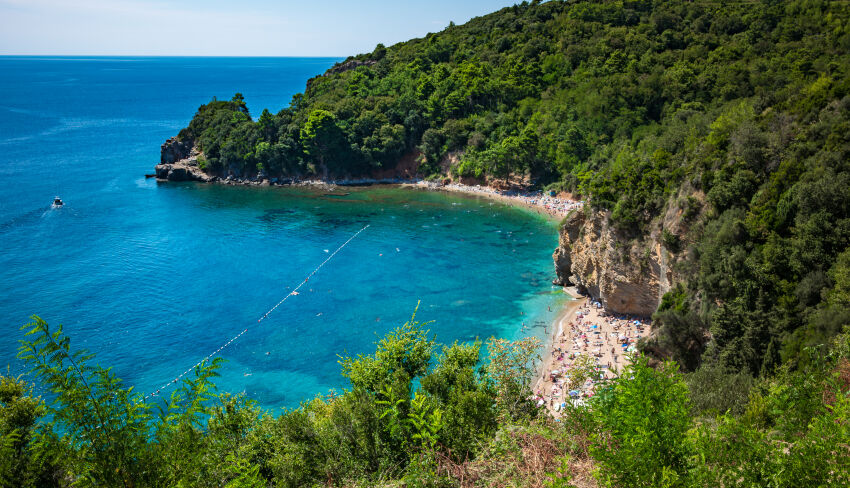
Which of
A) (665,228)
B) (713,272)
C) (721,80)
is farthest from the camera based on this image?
(721,80)

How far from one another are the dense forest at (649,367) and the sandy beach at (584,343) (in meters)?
3.17

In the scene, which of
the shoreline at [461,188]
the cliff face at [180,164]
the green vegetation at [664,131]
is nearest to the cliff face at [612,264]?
the green vegetation at [664,131]

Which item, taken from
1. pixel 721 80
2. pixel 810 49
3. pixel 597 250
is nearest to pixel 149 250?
pixel 597 250

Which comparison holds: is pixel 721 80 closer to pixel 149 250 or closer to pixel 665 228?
pixel 665 228

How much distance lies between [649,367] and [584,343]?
2047 centimetres

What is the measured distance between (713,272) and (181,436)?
79.6 feet

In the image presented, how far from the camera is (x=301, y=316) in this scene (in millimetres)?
39656

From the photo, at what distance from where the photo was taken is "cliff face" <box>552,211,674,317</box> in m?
32.4

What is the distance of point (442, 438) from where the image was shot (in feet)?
50.4

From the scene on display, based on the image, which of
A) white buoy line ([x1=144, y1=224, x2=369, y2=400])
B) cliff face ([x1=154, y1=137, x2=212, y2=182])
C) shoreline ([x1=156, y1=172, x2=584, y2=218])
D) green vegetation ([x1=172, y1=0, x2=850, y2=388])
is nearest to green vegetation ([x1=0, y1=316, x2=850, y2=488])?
green vegetation ([x1=172, y1=0, x2=850, y2=388])

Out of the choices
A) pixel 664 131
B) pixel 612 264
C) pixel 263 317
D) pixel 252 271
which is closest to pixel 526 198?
pixel 664 131

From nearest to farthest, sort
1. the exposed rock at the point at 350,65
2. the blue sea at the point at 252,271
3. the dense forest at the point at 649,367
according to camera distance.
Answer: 1. the dense forest at the point at 649,367
2. the blue sea at the point at 252,271
3. the exposed rock at the point at 350,65

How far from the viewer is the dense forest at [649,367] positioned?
31.8 ft

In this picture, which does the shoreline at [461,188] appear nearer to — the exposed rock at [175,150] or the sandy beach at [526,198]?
the sandy beach at [526,198]
